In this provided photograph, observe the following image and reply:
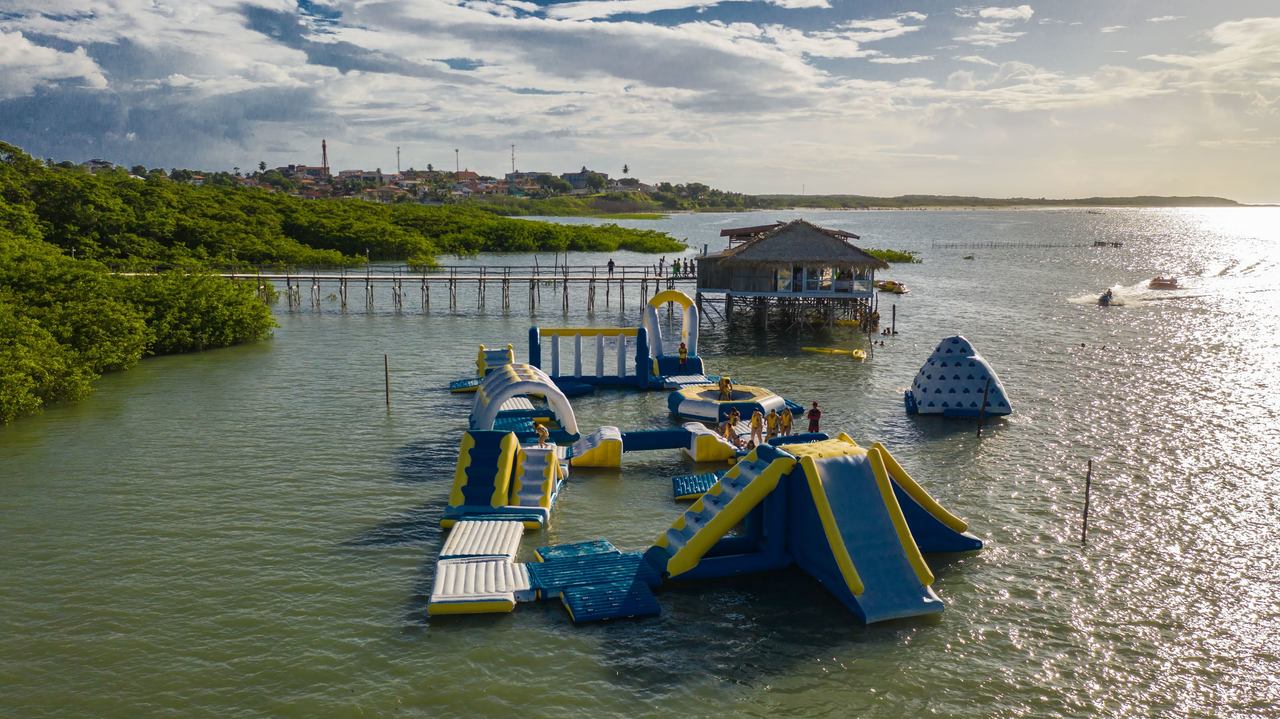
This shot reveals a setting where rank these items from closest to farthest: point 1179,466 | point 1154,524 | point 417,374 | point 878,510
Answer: point 878,510 < point 1154,524 < point 1179,466 < point 417,374

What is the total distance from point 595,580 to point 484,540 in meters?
2.82

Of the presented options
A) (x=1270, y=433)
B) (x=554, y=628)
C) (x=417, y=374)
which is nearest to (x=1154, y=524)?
(x=1270, y=433)

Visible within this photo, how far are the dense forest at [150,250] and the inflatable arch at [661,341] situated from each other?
829 inches

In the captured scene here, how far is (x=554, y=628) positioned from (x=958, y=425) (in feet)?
62.3

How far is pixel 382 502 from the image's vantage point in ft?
69.8

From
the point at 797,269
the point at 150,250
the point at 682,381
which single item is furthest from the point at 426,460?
the point at 150,250

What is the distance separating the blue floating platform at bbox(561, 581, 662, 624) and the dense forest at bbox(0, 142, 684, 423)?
21526 millimetres

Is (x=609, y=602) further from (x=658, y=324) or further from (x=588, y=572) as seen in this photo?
(x=658, y=324)

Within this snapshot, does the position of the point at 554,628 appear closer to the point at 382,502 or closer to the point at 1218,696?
the point at 382,502

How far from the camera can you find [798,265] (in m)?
48.7

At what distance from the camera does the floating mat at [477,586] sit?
15.4 m

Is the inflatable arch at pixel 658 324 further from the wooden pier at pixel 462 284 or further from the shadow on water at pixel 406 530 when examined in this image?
the wooden pier at pixel 462 284

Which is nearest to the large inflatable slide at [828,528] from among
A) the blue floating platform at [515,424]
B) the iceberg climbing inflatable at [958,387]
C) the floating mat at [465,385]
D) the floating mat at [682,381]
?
the blue floating platform at [515,424]

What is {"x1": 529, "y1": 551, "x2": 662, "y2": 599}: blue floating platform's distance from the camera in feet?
53.2
